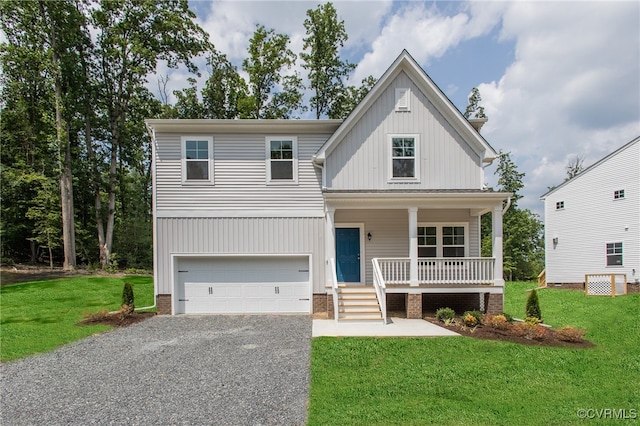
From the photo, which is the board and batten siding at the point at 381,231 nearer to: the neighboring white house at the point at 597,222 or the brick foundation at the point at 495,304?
the brick foundation at the point at 495,304

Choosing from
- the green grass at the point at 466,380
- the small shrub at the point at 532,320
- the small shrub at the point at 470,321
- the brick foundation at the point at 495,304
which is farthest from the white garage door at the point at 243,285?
the small shrub at the point at 532,320

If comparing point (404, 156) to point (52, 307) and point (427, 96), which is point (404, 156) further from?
point (52, 307)

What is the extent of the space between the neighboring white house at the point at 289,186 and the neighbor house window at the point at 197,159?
0.04 meters

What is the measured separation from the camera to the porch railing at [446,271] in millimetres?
10727

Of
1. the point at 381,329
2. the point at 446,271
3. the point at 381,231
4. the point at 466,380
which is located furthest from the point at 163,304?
the point at 466,380

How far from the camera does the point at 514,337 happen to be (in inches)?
325

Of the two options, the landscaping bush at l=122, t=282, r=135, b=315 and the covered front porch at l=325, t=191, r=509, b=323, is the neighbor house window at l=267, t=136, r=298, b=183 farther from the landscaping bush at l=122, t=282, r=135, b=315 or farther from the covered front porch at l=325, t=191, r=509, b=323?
the landscaping bush at l=122, t=282, r=135, b=315

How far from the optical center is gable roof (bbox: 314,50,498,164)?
37.9 ft

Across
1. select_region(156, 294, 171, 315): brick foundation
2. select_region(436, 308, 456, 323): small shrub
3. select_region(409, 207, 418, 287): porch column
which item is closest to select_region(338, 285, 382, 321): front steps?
select_region(409, 207, 418, 287): porch column

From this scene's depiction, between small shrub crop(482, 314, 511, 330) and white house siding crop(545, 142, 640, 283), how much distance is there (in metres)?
12.7

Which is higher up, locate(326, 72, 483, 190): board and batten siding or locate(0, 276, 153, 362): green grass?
locate(326, 72, 483, 190): board and batten siding

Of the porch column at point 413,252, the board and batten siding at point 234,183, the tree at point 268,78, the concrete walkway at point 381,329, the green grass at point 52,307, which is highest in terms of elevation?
the tree at point 268,78

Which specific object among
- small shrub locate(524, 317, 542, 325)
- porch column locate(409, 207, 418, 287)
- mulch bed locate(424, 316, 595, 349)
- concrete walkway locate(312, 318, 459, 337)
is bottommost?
concrete walkway locate(312, 318, 459, 337)

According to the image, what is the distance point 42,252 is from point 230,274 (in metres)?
20.0
